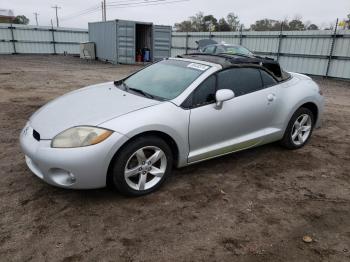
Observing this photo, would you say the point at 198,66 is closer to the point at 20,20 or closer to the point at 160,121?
the point at 160,121

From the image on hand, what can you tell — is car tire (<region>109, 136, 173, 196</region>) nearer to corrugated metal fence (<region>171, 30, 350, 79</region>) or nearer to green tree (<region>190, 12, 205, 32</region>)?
corrugated metal fence (<region>171, 30, 350, 79</region>)

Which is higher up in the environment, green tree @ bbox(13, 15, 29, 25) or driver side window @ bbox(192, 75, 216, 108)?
green tree @ bbox(13, 15, 29, 25)

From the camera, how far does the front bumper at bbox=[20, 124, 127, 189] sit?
2943 mm

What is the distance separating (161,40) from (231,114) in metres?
17.6

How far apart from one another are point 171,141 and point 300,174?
6.33ft

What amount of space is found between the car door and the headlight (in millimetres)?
1040

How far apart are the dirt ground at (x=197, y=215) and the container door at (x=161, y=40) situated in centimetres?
1682

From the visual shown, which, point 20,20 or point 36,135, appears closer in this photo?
point 36,135

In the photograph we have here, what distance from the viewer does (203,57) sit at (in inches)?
172

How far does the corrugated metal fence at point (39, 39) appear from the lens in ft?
79.2

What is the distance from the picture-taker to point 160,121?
328 centimetres

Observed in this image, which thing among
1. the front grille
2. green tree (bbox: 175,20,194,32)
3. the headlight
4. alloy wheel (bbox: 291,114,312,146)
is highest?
green tree (bbox: 175,20,194,32)

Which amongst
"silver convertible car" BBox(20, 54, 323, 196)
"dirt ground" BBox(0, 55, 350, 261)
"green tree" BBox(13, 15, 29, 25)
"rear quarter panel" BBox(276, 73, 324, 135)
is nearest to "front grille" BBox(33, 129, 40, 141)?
"silver convertible car" BBox(20, 54, 323, 196)

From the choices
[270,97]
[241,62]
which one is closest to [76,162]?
[241,62]
